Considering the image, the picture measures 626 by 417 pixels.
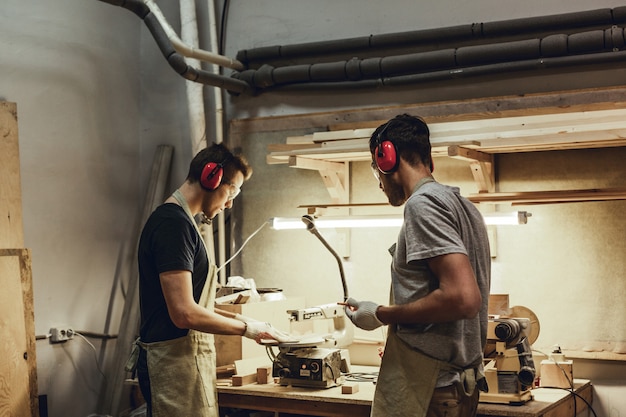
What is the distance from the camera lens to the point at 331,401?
3600mm

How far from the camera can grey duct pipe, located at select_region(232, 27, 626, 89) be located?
4.01 m

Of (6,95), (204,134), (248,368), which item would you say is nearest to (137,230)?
(204,134)

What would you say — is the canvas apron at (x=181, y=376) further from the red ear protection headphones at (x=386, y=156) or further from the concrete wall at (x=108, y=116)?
the concrete wall at (x=108, y=116)

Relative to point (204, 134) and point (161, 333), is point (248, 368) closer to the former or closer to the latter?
point (161, 333)

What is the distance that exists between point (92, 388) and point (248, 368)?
4.55ft

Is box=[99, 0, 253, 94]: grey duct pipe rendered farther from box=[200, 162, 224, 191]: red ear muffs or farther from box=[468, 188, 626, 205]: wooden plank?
box=[468, 188, 626, 205]: wooden plank

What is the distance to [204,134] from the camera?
5023mm

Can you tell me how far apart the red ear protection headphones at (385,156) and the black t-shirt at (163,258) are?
0.76 meters

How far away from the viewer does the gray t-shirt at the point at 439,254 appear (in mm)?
2447

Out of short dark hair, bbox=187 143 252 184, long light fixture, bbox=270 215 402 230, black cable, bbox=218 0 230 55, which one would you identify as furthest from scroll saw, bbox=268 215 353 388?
black cable, bbox=218 0 230 55

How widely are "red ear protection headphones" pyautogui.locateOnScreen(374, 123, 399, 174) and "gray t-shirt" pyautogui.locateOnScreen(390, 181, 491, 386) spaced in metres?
0.13

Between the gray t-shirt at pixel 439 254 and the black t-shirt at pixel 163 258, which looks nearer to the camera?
the gray t-shirt at pixel 439 254

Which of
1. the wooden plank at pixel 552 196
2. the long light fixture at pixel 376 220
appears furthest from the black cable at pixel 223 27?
the wooden plank at pixel 552 196

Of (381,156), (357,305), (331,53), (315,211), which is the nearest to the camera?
(381,156)
